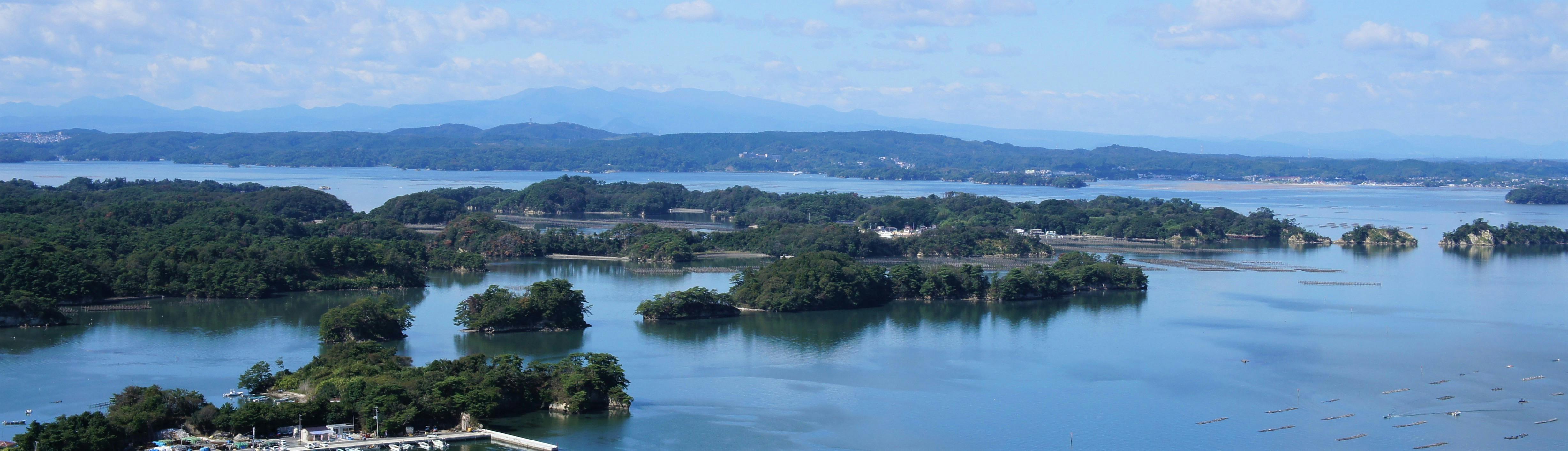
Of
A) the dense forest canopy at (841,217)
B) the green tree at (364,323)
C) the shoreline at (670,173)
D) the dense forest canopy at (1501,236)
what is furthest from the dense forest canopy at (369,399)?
the shoreline at (670,173)

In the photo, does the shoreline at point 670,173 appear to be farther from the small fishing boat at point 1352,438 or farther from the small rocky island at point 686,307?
the small fishing boat at point 1352,438

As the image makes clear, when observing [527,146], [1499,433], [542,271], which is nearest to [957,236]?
[542,271]

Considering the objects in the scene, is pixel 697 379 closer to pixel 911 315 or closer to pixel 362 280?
pixel 911 315

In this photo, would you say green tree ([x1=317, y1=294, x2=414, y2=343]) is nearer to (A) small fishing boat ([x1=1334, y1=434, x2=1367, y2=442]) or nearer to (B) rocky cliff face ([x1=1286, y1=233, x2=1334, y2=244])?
(A) small fishing boat ([x1=1334, y1=434, x2=1367, y2=442])

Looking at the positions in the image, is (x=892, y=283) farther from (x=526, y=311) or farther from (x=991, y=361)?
(x=526, y=311)

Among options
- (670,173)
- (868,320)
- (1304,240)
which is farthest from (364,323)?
(670,173)

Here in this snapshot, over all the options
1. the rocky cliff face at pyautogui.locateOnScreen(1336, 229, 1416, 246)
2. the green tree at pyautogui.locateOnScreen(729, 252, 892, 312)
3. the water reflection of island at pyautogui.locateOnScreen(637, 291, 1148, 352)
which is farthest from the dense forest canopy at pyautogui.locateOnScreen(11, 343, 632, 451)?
the rocky cliff face at pyautogui.locateOnScreen(1336, 229, 1416, 246)
